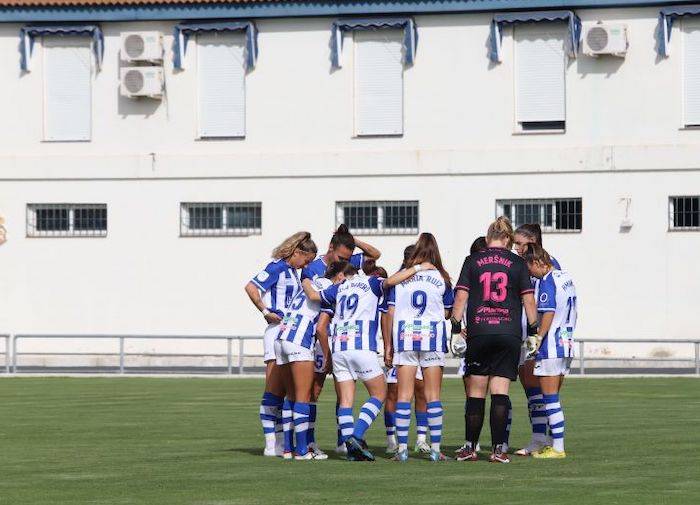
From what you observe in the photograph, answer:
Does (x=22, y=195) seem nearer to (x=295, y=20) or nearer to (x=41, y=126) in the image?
(x=41, y=126)

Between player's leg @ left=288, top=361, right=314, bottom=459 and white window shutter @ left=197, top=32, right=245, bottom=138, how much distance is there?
25363 mm

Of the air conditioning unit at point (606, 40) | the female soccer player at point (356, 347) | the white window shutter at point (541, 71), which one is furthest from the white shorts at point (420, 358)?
the white window shutter at point (541, 71)

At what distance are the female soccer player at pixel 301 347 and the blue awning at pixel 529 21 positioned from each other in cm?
2364

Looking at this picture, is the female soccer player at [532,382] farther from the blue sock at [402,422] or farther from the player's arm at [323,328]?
the player's arm at [323,328]

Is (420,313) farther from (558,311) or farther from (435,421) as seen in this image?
(558,311)

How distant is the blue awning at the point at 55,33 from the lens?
40438 millimetres

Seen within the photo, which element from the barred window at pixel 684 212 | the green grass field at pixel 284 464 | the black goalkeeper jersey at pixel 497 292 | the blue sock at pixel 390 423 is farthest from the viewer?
the barred window at pixel 684 212

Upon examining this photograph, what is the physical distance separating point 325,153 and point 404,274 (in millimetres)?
24922

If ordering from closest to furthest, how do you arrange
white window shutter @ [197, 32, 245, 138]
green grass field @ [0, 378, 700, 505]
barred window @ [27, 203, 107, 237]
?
green grass field @ [0, 378, 700, 505] < white window shutter @ [197, 32, 245, 138] < barred window @ [27, 203, 107, 237]

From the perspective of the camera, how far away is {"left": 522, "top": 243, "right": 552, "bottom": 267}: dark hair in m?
15.0

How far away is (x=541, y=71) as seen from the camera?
38188 mm

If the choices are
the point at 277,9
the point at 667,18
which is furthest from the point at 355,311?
the point at 277,9

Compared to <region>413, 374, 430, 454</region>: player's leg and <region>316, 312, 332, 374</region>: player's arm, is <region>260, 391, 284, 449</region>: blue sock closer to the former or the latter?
<region>316, 312, 332, 374</region>: player's arm

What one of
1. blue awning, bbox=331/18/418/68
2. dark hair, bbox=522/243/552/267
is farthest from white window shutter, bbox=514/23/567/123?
dark hair, bbox=522/243/552/267
